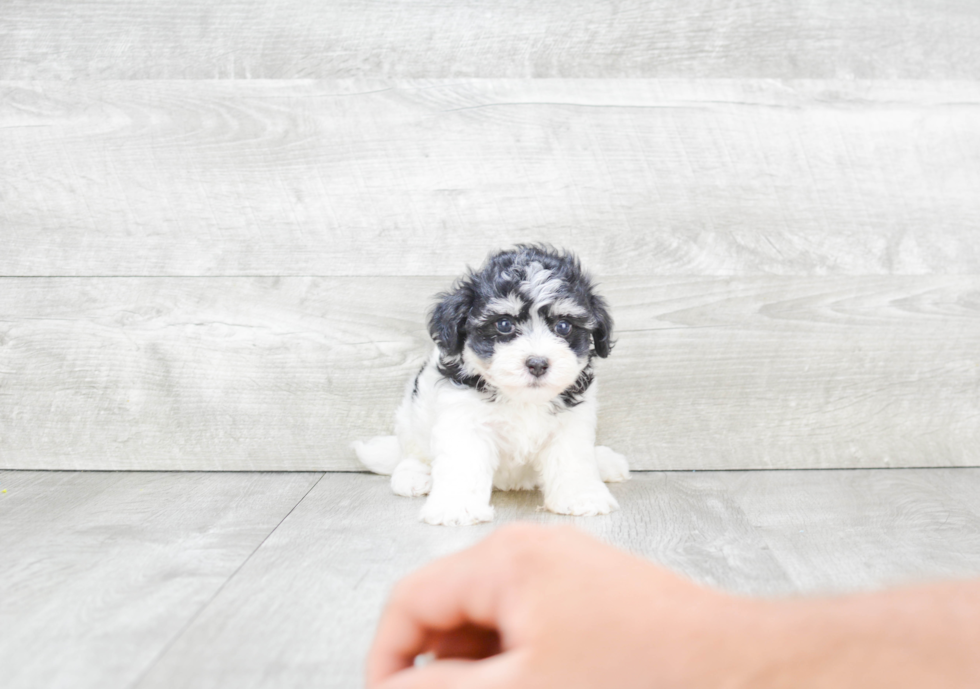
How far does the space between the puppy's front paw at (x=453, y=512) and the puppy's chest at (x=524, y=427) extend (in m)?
0.21

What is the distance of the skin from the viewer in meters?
0.58

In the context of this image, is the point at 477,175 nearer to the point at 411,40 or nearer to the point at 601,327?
the point at 411,40

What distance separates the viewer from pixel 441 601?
0.68 meters

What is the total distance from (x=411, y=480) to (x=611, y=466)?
0.56 meters

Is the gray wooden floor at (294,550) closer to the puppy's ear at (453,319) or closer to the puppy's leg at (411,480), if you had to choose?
the puppy's leg at (411,480)

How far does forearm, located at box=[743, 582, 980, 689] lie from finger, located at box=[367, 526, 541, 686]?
21 centimetres

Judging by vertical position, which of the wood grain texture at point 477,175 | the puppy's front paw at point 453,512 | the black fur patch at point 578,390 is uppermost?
the wood grain texture at point 477,175

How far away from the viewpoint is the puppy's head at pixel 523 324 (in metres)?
1.77

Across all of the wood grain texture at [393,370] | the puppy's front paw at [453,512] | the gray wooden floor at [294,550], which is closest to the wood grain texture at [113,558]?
the gray wooden floor at [294,550]

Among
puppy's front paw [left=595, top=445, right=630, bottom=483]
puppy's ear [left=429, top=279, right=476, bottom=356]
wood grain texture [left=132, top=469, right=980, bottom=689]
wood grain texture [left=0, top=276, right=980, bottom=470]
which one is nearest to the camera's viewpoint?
wood grain texture [left=132, top=469, right=980, bottom=689]

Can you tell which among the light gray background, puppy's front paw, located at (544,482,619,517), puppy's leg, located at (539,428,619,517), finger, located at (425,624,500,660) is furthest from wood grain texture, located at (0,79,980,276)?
finger, located at (425,624,500,660)

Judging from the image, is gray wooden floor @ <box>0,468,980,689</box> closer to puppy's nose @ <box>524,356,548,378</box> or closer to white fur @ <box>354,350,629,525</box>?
white fur @ <box>354,350,629,525</box>

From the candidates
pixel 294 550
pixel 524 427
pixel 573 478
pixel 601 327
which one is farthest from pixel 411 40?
pixel 294 550

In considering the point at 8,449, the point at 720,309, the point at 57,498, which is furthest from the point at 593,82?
the point at 8,449
